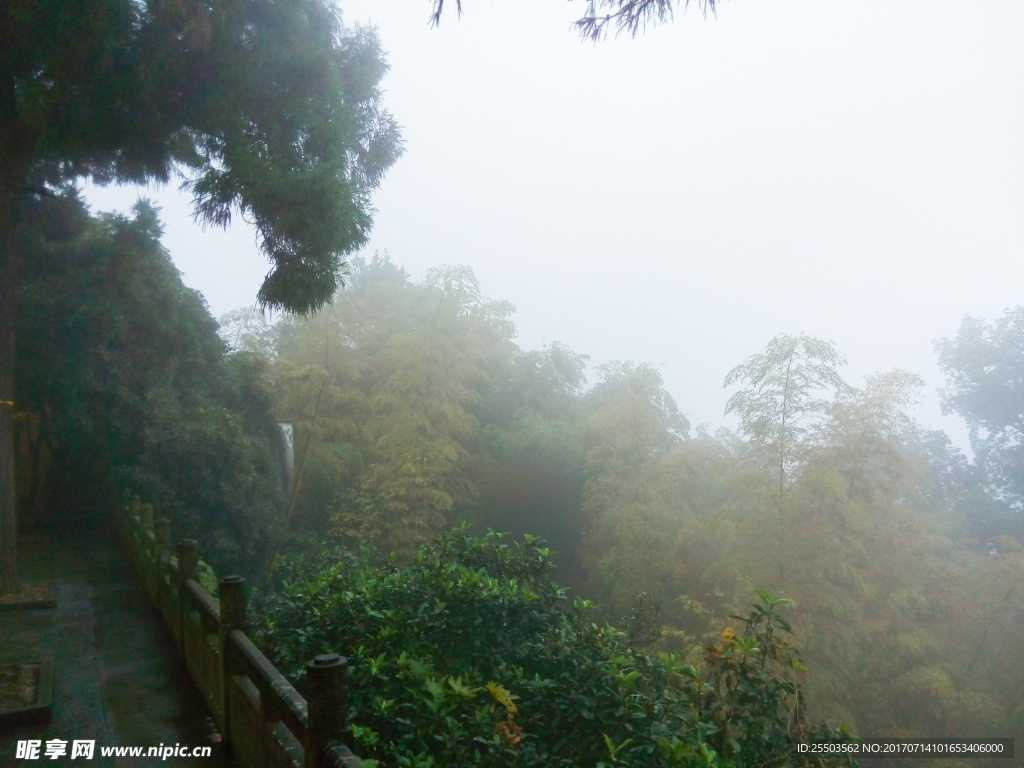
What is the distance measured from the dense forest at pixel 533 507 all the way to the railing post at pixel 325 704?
62 centimetres

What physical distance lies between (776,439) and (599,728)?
34.3 ft

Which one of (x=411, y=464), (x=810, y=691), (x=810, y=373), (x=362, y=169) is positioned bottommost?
(x=810, y=691)

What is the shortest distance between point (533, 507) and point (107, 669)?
16.4 m

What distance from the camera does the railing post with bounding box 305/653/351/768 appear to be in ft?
8.32

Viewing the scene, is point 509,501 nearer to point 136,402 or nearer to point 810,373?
point 810,373

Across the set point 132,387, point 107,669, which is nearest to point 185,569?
point 107,669

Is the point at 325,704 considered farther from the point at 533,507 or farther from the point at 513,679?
the point at 533,507

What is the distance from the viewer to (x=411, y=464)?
17531mm

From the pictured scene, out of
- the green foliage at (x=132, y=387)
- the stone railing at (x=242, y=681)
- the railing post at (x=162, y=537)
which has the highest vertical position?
the green foliage at (x=132, y=387)

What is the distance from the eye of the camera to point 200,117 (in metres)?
6.87

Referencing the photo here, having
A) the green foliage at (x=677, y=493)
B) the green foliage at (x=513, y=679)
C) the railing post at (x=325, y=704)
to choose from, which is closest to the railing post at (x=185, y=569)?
the green foliage at (x=513, y=679)

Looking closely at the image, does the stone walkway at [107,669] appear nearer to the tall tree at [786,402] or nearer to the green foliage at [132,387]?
the green foliage at [132,387]

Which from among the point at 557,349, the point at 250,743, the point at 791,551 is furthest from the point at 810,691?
the point at 557,349

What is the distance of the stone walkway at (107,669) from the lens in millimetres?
4098
